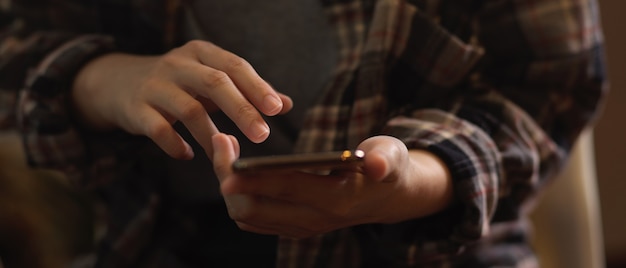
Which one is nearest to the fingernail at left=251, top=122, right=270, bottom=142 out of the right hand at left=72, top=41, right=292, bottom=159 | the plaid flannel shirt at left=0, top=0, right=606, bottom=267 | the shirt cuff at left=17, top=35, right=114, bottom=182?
the right hand at left=72, top=41, right=292, bottom=159

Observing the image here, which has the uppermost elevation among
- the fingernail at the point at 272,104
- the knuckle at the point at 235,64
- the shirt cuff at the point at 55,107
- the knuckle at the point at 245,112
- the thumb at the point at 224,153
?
the knuckle at the point at 235,64

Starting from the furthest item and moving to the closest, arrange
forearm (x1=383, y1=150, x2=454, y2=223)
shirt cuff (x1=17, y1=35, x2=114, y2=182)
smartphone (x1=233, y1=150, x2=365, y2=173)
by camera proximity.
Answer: shirt cuff (x1=17, y1=35, x2=114, y2=182), forearm (x1=383, y1=150, x2=454, y2=223), smartphone (x1=233, y1=150, x2=365, y2=173)

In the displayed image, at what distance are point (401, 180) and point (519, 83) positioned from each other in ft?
0.73

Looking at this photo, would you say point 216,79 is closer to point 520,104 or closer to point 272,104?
point 272,104

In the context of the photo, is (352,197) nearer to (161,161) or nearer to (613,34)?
(161,161)

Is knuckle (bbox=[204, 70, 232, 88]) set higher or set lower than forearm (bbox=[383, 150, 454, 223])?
higher

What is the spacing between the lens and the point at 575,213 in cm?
67

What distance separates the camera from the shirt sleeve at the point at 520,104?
52 cm

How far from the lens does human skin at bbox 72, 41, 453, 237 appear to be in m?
0.38

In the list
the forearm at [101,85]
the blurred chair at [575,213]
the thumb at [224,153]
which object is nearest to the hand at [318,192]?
the thumb at [224,153]

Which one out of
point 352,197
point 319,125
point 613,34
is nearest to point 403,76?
point 319,125

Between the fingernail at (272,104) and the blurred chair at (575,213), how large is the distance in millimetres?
344

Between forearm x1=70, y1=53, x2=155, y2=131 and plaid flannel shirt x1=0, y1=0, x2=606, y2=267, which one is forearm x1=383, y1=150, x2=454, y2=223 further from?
forearm x1=70, y1=53, x2=155, y2=131

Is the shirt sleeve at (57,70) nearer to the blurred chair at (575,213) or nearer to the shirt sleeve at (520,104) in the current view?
the shirt sleeve at (520,104)
